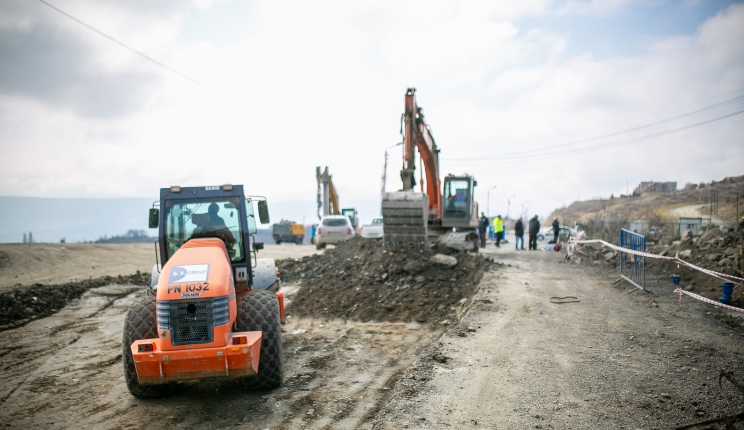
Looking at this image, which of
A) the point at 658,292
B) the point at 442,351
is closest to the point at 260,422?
the point at 442,351

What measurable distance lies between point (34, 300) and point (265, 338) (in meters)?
8.58

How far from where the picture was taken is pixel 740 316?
8742 mm

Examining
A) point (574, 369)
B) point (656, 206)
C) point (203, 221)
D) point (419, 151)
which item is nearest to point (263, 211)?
point (203, 221)

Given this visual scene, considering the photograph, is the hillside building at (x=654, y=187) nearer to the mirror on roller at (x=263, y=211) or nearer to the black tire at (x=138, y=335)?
the mirror on roller at (x=263, y=211)

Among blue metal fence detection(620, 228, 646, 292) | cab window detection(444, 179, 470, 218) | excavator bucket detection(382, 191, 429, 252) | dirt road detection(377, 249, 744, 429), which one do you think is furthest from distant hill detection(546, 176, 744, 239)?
dirt road detection(377, 249, 744, 429)

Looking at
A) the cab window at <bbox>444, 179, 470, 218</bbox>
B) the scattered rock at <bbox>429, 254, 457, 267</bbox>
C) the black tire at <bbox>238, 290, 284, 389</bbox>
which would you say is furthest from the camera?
the cab window at <bbox>444, 179, 470, 218</bbox>

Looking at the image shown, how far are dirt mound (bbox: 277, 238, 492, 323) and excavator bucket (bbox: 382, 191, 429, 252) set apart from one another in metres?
0.53

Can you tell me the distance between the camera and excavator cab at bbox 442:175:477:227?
61.4 ft

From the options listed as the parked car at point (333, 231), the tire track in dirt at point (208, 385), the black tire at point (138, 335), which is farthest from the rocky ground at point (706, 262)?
the parked car at point (333, 231)

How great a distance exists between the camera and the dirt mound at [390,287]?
1091 cm

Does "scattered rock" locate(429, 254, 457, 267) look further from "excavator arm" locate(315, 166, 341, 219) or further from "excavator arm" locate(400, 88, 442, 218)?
"excavator arm" locate(315, 166, 341, 219)

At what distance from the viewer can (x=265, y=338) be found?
18.1 feet

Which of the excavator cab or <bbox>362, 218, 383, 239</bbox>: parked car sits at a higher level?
the excavator cab

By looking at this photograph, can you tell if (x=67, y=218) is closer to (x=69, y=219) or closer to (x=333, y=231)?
(x=69, y=219)
